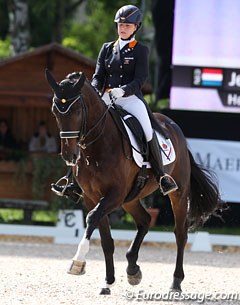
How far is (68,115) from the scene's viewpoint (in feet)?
26.3

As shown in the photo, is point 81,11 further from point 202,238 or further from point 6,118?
point 202,238

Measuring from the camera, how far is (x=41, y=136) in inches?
682

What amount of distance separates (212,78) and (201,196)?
5.07 metres

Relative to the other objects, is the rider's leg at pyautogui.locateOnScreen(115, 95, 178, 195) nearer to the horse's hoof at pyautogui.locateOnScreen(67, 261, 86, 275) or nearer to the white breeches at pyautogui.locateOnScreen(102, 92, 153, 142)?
the white breeches at pyautogui.locateOnScreen(102, 92, 153, 142)

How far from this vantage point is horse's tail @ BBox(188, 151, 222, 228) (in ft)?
34.0

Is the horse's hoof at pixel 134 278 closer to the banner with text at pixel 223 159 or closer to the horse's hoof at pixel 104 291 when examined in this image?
the horse's hoof at pixel 104 291

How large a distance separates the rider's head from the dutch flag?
6.04 meters

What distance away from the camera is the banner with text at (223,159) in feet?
51.1

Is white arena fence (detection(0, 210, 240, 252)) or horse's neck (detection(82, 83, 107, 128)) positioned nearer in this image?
horse's neck (detection(82, 83, 107, 128))

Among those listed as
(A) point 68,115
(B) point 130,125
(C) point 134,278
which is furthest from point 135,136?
(C) point 134,278

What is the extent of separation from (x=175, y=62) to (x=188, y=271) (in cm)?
462

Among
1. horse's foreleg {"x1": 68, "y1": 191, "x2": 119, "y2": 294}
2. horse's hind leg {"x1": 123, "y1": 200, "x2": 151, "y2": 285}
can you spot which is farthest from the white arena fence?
horse's foreleg {"x1": 68, "y1": 191, "x2": 119, "y2": 294}

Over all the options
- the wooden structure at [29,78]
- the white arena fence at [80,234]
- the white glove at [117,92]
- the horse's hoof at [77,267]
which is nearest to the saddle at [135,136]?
the white glove at [117,92]

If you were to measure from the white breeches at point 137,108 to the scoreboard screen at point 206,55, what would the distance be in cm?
593
